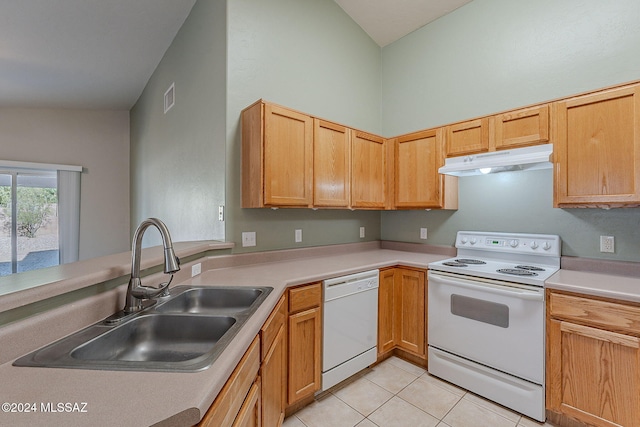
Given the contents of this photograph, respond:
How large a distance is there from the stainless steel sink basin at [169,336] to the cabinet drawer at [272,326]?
0.62ft

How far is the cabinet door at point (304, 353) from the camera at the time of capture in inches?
69.9

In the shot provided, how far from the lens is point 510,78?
252 cm

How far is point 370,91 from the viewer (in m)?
3.40

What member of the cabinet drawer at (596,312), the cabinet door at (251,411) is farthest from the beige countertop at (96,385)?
the cabinet drawer at (596,312)

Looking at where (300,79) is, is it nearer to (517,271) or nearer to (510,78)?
(510,78)

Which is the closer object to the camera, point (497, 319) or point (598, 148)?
point (598, 148)

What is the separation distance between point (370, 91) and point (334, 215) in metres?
1.64

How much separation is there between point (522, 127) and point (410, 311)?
1748 millimetres

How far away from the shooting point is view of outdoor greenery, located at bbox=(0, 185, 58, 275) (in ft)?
14.5

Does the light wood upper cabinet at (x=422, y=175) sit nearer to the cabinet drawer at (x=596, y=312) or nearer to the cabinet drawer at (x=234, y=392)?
the cabinet drawer at (x=596, y=312)

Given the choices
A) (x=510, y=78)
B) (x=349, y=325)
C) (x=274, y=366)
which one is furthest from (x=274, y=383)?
(x=510, y=78)

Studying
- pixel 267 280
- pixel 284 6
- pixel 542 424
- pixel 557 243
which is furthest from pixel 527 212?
pixel 284 6

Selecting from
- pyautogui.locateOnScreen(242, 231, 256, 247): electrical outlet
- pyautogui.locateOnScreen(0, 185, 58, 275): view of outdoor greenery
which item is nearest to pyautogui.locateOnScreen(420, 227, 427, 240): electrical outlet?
pyautogui.locateOnScreen(242, 231, 256, 247): electrical outlet

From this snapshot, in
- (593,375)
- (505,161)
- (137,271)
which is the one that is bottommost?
(593,375)
